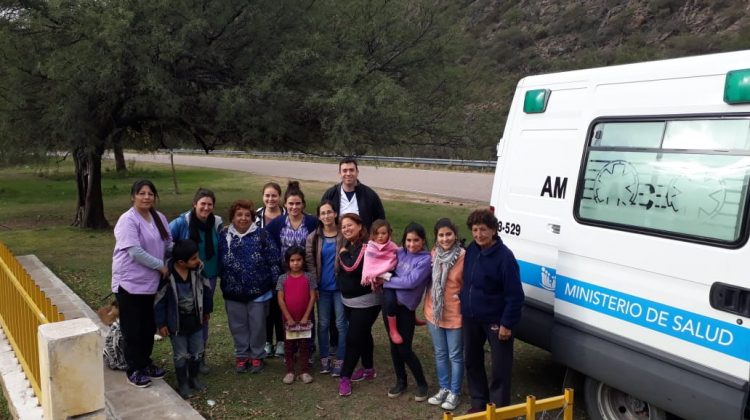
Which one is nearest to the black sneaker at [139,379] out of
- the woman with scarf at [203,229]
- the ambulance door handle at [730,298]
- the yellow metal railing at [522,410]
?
the woman with scarf at [203,229]

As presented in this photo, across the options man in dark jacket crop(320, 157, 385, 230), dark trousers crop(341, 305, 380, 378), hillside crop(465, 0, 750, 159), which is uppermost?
hillside crop(465, 0, 750, 159)

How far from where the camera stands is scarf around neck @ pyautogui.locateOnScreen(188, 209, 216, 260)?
4535 millimetres

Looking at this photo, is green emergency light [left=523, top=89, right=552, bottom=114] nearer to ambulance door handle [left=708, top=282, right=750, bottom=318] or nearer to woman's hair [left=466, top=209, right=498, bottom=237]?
woman's hair [left=466, top=209, right=498, bottom=237]

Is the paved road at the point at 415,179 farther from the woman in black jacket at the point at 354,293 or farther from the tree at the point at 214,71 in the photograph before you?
the woman in black jacket at the point at 354,293

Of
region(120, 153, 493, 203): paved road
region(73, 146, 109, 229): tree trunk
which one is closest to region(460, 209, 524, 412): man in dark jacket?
region(73, 146, 109, 229): tree trunk

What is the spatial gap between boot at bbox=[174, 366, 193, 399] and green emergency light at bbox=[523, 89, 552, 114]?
3.32 metres

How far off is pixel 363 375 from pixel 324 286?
0.82 m

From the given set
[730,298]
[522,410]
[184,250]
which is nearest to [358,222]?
[184,250]

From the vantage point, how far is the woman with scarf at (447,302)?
4164mm

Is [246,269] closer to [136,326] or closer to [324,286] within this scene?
[324,286]

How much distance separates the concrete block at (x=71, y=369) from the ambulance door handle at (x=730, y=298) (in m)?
3.42

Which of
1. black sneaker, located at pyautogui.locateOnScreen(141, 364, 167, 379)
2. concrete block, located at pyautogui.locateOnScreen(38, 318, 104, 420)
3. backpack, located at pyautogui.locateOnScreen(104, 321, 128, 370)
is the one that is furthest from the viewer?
backpack, located at pyautogui.locateOnScreen(104, 321, 128, 370)

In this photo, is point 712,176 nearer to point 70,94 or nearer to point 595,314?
point 595,314

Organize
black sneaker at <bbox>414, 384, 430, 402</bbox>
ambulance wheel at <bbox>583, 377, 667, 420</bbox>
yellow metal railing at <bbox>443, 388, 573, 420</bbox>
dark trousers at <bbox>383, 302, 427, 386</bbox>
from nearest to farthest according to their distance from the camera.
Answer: yellow metal railing at <bbox>443, 388, 573, 420</bbox>, ambulance wheel at <bbox>583, 377, 667, 420</bbox>, dark trousers at <bbox>383, 302, 427, 386</bbox>, black sneaker at <bbox>414, 384, 430, 402</bbox>
